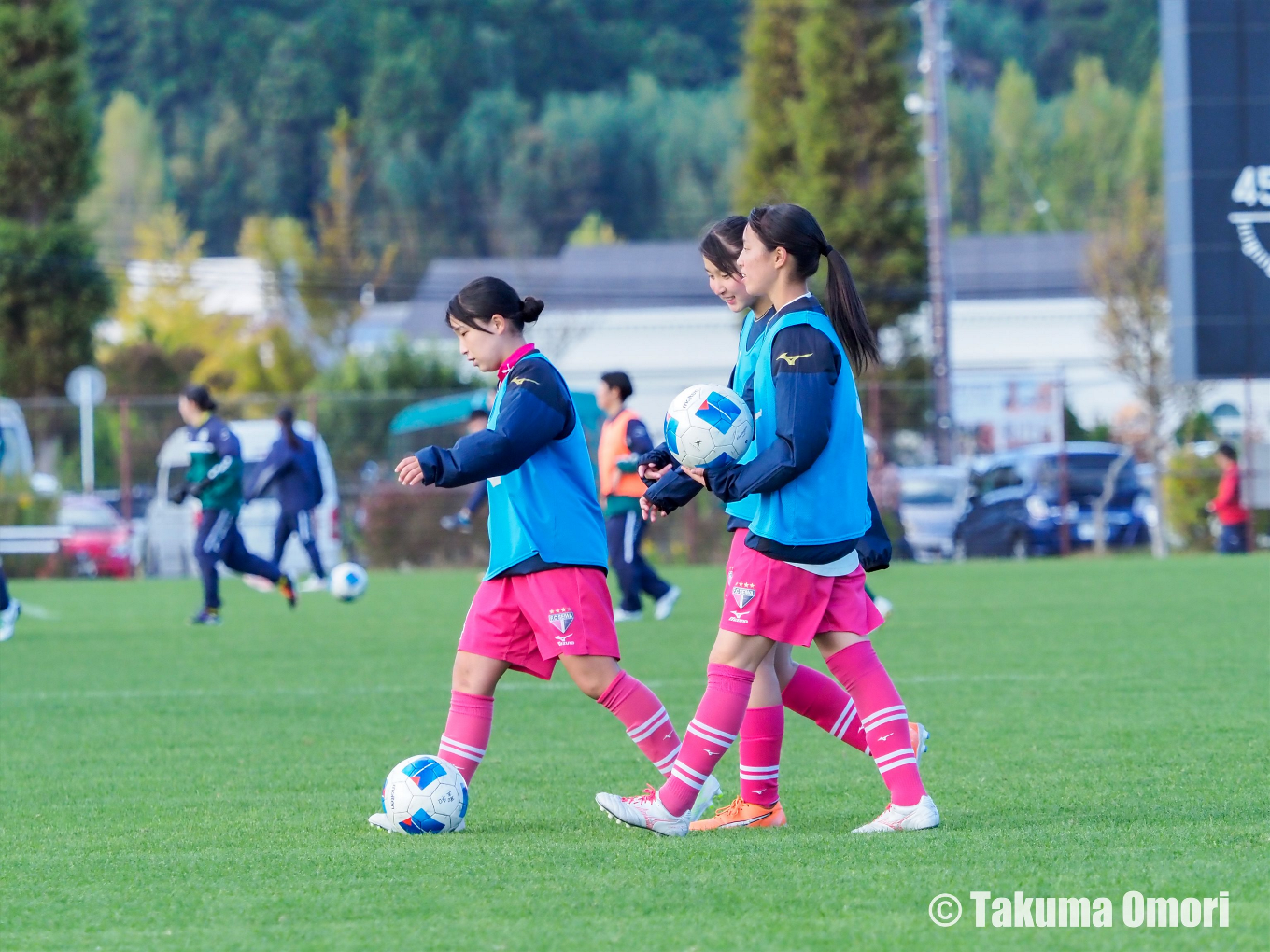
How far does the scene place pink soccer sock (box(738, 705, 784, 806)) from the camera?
17.0ft

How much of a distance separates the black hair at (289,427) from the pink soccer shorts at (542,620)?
1216cm

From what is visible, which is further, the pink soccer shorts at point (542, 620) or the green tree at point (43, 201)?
the green tree at point (43, 201)

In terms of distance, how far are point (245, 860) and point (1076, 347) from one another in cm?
5125

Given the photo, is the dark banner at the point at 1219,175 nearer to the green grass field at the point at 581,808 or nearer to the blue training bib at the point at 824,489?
the green grass field at the point at 581,808

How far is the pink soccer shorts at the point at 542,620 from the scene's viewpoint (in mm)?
5121

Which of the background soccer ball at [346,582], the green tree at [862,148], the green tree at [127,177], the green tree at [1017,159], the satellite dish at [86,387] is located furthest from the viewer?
the green tree at [127,177]

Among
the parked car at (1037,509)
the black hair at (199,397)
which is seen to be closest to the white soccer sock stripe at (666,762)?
the black hair at (199,397)

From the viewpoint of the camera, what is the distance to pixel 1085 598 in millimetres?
15531

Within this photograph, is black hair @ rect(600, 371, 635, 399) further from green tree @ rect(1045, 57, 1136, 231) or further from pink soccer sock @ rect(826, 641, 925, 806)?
green tree @ rect(1045, 57, 1136, 231)

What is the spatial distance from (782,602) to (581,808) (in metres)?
1.15

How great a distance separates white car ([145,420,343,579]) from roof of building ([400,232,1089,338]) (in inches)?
1384

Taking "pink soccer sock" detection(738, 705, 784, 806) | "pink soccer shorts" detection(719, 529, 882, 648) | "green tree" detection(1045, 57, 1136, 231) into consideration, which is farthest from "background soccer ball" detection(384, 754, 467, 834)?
"green tree" detection(1045, 57, 1136, 231)

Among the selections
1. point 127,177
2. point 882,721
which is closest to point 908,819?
point 882,721

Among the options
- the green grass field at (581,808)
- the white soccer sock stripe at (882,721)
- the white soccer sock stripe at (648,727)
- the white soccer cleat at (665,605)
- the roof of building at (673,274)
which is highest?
the roof of building at (673,274)
